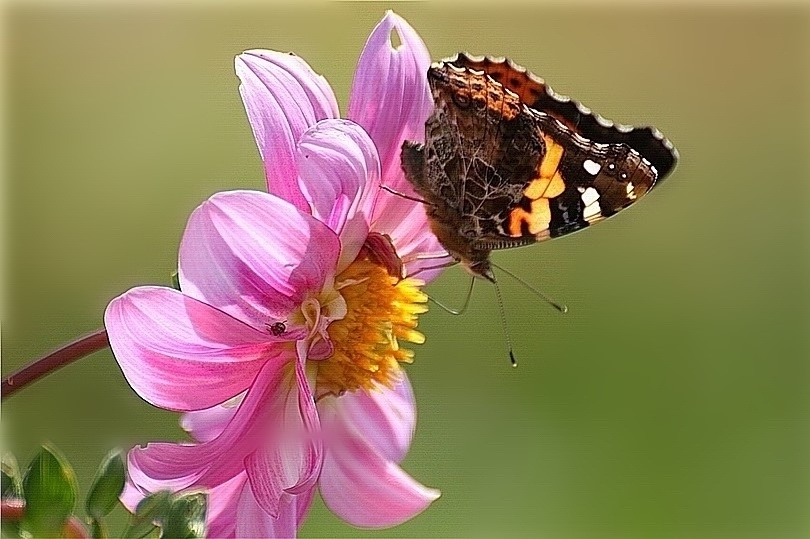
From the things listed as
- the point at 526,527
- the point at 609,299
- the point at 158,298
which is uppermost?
the point at 158,298

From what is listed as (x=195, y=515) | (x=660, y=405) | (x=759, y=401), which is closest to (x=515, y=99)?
(x=195, y=515)

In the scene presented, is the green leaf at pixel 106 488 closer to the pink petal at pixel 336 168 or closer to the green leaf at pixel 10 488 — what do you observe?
the green leaf at pixel 10 488

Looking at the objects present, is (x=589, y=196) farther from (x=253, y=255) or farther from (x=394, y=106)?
(x=253, y=255)

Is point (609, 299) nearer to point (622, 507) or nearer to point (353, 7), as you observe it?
point (622, 507)

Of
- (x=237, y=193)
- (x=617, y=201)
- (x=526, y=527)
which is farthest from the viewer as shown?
(x=526, y=527)

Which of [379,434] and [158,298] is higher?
[158,298]

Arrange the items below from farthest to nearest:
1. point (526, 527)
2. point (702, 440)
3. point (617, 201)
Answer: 1. point (702, 440)
2. point (526, 527)
3. point (617, 201)
